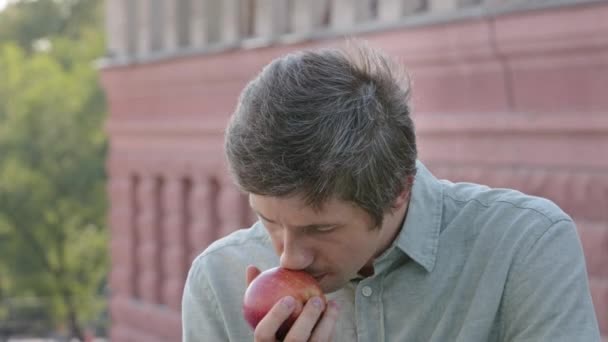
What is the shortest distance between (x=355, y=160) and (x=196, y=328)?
24.5 inches

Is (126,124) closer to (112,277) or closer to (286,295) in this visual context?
(112,277)

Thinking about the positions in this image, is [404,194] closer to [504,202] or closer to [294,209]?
[504,202]

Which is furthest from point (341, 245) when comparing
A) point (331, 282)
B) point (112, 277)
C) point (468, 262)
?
point (112, 277)

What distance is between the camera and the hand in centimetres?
276

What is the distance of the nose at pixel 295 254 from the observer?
2.69 meters

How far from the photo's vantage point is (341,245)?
8.88 ft

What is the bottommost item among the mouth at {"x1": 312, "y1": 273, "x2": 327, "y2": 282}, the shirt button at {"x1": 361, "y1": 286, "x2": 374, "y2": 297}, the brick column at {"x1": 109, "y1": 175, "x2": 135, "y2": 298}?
the brick column at {"x1": 109, "y1": 175, "x2": 135, "y2": 298}

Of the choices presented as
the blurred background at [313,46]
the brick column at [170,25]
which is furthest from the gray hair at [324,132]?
the brick column at [170,25]

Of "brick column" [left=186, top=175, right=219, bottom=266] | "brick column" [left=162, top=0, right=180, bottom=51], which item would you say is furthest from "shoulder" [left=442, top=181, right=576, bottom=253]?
"brick column" [left=162, top=0, right=180, bottom=51]

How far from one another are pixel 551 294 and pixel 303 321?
50cm

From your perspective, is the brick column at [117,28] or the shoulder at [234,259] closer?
the shoulder at [234,259]

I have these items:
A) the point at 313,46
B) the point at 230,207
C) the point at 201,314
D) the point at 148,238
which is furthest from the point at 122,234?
the point at 201,314

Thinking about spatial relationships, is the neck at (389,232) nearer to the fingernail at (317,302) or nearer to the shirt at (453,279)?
the shirt at (453,279)

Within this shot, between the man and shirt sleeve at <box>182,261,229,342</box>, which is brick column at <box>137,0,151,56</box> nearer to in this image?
shirt sleeve at <box>182,261,229,342</box>
